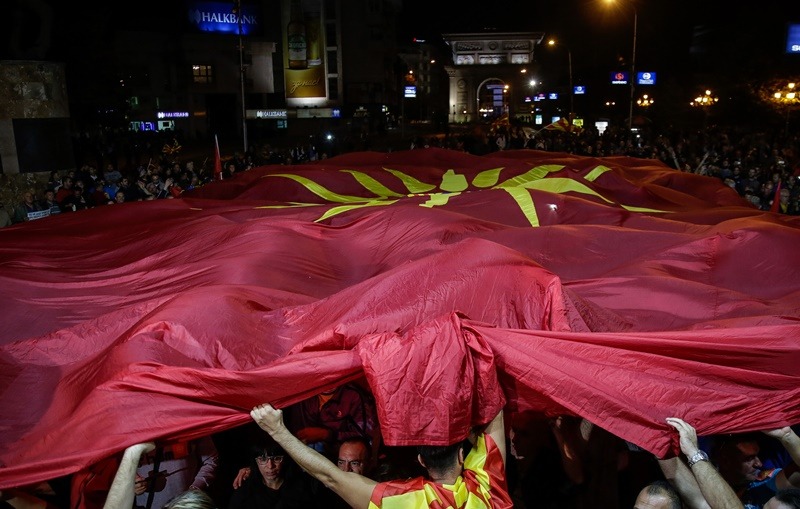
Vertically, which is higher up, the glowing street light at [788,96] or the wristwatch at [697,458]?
the glowing street light at [788,96]

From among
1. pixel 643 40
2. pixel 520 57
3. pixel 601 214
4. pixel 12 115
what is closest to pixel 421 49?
pixel 520 57

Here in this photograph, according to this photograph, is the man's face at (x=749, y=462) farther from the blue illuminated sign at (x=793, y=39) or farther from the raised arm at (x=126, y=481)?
the blue illuminated sign at (x=793, y=39)

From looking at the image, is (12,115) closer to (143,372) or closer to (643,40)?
(143,372)

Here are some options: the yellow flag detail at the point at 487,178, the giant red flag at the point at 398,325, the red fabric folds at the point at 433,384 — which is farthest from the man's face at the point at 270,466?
the yellow flag detail at the point at 487,178

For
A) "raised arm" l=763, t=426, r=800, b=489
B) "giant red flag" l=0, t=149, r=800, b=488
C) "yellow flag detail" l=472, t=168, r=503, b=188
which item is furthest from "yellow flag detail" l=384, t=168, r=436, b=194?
"raised arm" l=763, t=426, r=800, b=489

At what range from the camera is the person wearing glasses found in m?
3.89

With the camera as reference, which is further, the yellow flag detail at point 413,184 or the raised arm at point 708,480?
the yellow flag detail at point 413,184

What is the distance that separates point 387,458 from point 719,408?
205 centimetres

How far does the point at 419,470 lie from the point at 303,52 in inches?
1797

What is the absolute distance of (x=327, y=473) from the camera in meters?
3.20

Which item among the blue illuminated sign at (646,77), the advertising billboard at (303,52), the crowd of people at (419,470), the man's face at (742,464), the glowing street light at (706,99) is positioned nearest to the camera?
the crowd of people at (419,470)

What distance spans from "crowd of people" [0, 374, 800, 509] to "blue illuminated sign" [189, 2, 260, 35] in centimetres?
4327

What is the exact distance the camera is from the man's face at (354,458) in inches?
155

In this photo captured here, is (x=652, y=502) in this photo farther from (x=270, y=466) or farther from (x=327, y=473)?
(x=270, y=466)
